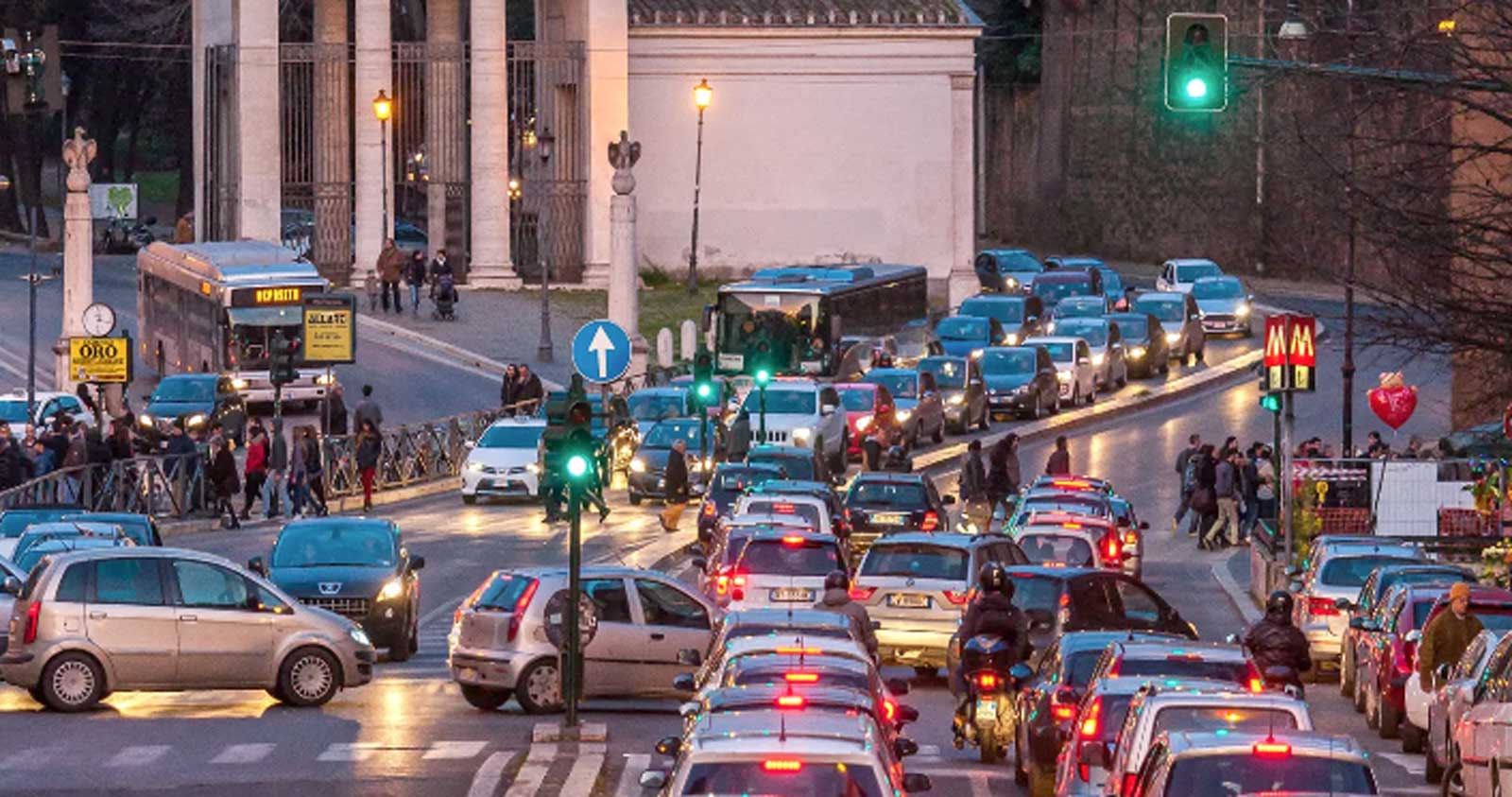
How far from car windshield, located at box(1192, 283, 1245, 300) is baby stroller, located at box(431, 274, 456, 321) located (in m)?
17.9

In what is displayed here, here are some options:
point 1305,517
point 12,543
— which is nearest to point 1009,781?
point 12,543

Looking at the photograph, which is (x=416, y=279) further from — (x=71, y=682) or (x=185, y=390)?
(x=71, y=682)

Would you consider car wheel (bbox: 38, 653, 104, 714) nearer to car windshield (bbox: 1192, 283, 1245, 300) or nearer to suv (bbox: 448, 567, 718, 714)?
suv (bbox: 448, 567, 718, 714)

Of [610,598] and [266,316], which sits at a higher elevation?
[266,316]

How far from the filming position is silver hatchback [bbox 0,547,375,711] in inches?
1080

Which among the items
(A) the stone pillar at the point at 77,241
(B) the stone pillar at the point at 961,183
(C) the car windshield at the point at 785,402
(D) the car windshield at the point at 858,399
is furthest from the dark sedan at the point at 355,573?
(B) the stone pillar at the point at 961,183

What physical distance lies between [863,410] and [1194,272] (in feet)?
86.9

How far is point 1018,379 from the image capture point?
63.1 m

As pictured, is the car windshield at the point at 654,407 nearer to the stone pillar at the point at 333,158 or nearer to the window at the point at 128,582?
the stone pillar at the point at 333,158

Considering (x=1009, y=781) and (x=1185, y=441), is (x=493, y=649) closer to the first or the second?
(x=1009, y=781)

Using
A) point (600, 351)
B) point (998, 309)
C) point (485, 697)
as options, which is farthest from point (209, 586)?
point (998, 309)

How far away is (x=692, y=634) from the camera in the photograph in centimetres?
2853

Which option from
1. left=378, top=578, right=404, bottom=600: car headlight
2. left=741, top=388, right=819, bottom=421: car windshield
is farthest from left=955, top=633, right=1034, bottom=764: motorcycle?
left=741, top=388, right=819, bottom=421: car windshield

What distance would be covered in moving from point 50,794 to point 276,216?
5593 cm
